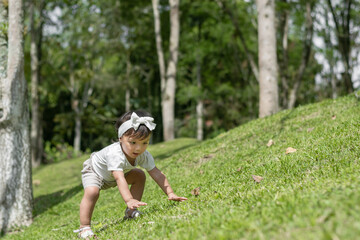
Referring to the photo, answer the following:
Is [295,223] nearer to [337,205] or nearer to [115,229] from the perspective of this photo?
[337,205]

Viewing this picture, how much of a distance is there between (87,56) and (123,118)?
26.7 metres

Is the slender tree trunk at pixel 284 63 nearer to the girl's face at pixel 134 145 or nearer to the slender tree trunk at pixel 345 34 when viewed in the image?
the slender tree trunk at pixel 345 34

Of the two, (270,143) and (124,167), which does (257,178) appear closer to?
(124,167)

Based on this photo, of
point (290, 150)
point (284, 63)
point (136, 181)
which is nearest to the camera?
point (136, 181)

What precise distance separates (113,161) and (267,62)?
7.87 metres

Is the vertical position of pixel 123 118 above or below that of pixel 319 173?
above

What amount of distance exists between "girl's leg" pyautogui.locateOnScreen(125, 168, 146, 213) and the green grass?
0.93 ft

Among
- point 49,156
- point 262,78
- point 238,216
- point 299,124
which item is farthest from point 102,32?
point 238,216

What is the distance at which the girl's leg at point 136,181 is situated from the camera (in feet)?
16.3

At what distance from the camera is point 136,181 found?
500 cm

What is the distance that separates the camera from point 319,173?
4.10 metres

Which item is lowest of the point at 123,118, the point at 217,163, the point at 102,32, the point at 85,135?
the point at 85,135

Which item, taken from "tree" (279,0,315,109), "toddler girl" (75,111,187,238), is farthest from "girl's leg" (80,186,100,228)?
"tree" (279,0,315,109)

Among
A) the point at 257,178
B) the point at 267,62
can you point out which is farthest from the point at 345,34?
the point at 257,178
